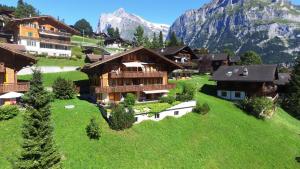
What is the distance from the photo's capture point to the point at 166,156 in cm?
3875

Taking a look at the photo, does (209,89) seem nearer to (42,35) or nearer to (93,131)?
(93,131)

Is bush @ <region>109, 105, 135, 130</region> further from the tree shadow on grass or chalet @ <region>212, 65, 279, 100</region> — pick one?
the tree shadow on grass

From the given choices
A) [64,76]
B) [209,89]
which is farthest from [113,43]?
[209,89]

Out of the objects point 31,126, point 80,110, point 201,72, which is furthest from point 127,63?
point 201,72

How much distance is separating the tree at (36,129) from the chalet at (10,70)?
19.3 meters

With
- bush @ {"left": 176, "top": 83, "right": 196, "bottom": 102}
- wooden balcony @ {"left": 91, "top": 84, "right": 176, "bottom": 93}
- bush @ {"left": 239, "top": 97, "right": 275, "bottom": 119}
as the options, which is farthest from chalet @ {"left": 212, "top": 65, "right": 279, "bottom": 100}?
wooden balcony @ {"left": 91, "top": 84, "right": 176, "bottom": 93}

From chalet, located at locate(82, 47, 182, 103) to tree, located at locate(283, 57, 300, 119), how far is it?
108ft

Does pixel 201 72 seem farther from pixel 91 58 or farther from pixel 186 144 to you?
pixel 186 144

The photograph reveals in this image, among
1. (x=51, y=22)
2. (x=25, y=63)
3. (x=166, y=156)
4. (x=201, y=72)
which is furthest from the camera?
(x=201, y=72)

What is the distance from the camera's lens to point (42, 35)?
8631cm

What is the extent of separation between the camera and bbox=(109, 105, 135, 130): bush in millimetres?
40688

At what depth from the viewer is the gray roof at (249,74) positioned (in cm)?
6353

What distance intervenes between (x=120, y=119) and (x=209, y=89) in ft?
126

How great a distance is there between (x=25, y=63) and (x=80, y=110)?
12904mm
